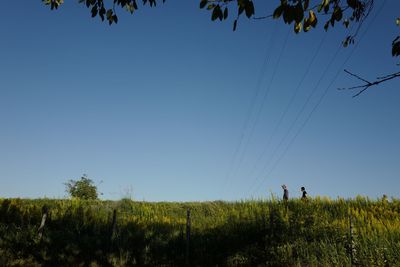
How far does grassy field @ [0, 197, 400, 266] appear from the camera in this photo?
11938 millimetres

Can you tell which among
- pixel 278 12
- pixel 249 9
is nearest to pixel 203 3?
pixel 249 9

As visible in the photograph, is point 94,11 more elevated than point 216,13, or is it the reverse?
point 94,11

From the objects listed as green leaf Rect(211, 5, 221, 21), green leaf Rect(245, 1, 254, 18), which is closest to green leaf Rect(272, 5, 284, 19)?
green leaf Rect(245, 1, 254, 18)

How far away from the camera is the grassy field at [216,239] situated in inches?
470

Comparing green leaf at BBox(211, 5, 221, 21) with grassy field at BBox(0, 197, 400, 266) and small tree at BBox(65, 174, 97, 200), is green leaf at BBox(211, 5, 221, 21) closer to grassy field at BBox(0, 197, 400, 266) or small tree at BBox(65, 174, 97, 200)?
grassy field at BBox(0, 197, 400, 266)

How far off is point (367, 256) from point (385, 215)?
7.42 m

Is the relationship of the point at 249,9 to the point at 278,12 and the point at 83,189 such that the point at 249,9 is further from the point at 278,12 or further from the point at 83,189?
the point at 83,189

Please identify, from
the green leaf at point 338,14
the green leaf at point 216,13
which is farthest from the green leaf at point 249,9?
the green leaf at point 338,14

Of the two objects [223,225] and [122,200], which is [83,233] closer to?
[223,225]

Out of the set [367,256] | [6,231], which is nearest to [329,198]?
[367,256]

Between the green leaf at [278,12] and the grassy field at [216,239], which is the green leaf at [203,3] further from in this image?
the grassy field at [216,239]

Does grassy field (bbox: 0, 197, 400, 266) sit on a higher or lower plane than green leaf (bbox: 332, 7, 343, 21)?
lower

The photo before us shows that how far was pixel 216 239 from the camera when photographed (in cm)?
1625

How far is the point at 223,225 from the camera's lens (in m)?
17.6
